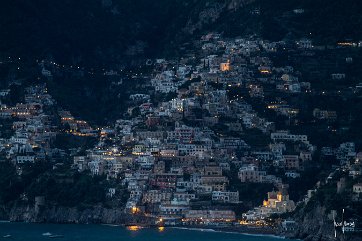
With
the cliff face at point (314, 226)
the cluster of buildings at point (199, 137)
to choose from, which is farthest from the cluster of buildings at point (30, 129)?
the cliff face at point (314, 226)

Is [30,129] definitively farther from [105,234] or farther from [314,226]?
[314,226]

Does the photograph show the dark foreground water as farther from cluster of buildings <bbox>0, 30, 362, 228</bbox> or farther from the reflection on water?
cluster of buildings <bbox>0, 30, 362, 228</bbox>

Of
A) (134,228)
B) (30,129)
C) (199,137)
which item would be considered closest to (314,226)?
(134,228)

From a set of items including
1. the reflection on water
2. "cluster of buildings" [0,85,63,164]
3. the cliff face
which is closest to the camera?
the cliff face

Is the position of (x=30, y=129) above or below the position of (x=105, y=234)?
above

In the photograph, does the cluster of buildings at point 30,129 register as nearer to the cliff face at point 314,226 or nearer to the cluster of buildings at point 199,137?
the cluster of buildings at point 199,137

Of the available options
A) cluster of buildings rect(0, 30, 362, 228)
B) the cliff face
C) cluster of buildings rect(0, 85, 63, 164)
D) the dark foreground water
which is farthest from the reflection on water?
cluster of buildings rect(0, 85, 63, 164)

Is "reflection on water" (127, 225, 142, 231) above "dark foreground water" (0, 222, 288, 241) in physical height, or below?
above

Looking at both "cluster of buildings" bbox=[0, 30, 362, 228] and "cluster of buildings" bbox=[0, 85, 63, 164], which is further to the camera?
"cluster of buildings" bbox=[0, 85, 63, 164]
